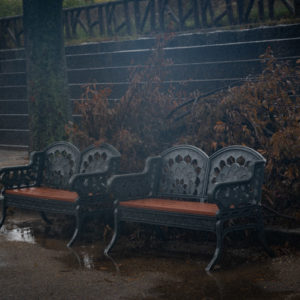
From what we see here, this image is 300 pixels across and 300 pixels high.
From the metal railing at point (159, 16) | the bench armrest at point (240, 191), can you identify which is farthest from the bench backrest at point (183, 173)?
the metal railing at point (159, 16)

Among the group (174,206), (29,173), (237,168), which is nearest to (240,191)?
(237,168)

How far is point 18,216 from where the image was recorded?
9188 millimetres

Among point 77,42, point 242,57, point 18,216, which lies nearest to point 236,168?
point 18,216

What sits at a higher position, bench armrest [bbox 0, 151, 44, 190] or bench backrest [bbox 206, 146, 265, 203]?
bench backrest [bbox 206, 146, 265, 203]

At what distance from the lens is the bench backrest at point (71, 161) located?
25.3 feet

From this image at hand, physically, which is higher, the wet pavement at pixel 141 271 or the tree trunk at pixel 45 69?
the tree trunk at pixel 45 69

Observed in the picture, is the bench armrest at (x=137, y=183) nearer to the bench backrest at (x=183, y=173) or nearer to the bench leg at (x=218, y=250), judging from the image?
the bench backrest at (x=183, y=173)

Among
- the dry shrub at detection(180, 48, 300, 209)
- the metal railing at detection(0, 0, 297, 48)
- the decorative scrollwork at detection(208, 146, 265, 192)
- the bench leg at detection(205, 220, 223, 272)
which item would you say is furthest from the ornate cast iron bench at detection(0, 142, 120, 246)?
the metal railing at detection(0, 0, 297, 48)

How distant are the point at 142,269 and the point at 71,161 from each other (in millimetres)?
2753

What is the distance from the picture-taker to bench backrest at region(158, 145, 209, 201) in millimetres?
7078

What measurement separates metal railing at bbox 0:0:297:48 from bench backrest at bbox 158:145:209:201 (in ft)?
15.7

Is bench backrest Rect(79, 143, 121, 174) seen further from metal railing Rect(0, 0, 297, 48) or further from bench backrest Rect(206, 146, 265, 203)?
metal railing Rect(0, 0, 297, 48)

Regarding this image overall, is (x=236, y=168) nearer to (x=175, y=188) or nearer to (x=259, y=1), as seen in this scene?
(x=175, y=188)

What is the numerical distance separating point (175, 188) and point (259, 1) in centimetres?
707
